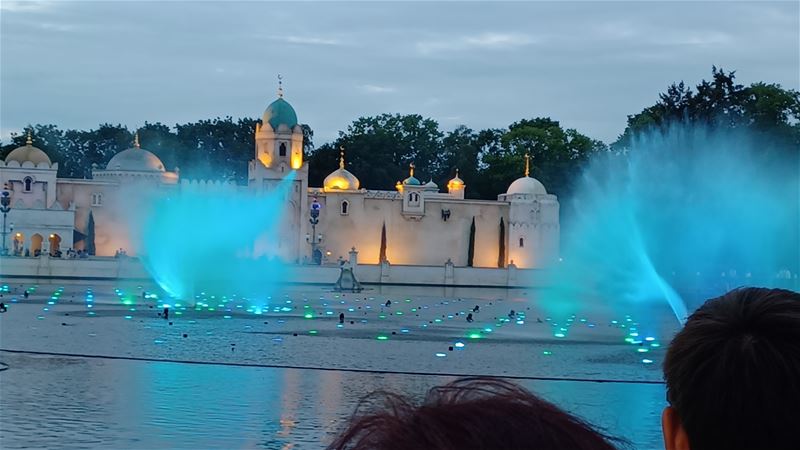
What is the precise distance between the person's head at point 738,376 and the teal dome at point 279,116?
235 ft

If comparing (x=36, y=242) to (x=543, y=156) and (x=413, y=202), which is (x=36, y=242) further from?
(x=543, y=156)

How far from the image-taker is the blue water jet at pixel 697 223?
4325cm

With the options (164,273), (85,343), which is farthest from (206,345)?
(164,273)

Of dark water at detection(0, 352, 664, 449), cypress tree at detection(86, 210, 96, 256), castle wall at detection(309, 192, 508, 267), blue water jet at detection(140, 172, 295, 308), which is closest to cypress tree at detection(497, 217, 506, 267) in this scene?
castle wall at detection(309, 192, 508, 267)

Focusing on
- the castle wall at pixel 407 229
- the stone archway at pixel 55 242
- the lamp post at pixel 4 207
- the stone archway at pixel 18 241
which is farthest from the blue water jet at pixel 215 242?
the lamp post at pixel 4 207

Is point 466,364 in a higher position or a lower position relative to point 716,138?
lower

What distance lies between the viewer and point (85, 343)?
2322 centimetres

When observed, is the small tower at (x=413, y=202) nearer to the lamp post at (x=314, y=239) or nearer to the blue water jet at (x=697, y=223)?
the lamp post at (x=314, y=239)

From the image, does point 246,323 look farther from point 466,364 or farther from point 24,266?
point 24,266

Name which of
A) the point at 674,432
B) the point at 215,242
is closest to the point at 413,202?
the point at 215,242

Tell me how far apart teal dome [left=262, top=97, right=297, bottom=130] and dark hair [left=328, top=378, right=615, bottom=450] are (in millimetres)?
71840

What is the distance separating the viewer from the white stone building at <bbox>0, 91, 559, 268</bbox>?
7106cm

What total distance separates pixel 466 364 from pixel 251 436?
8396 millimetres

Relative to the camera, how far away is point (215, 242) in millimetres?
57000
